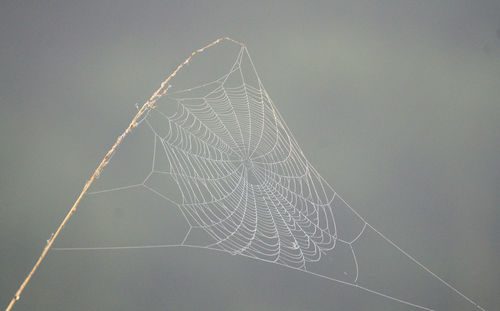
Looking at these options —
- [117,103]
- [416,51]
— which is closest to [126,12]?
[117,103]

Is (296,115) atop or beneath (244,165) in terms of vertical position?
atop

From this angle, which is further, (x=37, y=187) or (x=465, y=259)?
(x=465, y=259)

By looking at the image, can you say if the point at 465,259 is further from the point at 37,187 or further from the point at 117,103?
the point at 37,187
